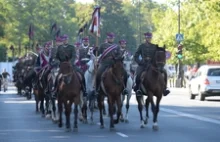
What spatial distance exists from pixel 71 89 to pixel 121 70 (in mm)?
1475

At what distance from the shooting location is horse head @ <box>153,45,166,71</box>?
72.5 feet

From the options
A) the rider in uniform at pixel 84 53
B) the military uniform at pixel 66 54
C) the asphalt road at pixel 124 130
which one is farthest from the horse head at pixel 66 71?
the rider in uniform at pixel 84 53

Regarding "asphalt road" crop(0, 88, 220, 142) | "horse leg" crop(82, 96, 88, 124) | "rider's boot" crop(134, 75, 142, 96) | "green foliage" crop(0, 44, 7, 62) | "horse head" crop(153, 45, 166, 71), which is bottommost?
"asphalt road" crop(0, 88, 220, 142)

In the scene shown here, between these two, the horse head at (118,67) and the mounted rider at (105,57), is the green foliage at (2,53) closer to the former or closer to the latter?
the mounted rider at (105,57)

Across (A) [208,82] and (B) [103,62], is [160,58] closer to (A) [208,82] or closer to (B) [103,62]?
(B) [103,62]

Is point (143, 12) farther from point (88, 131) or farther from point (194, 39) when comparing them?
point (88, 131)

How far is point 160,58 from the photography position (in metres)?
22.1

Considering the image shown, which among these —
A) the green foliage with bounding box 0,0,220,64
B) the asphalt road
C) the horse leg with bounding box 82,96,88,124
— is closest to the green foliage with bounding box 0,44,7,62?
the green foliage with bounding box 0,0,220,64

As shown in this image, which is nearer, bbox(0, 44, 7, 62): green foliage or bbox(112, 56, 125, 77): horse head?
bbox(112, 56, 125, 77): horse head

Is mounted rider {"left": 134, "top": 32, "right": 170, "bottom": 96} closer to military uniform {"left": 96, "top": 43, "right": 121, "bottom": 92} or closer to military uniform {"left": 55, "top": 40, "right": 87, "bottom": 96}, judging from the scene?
military uniform {"left": 96, "top": 43, "right": 121, "bottom": 92}

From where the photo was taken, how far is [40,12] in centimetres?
11100

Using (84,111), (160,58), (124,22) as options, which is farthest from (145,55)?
(124,22)

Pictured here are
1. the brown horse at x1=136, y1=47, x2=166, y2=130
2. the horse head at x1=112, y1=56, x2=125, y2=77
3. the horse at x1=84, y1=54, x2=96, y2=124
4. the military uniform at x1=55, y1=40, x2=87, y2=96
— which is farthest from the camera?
the horse at x1=84, y1=54, x2=96, y2=124

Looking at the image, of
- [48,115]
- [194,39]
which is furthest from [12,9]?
[48,115]
